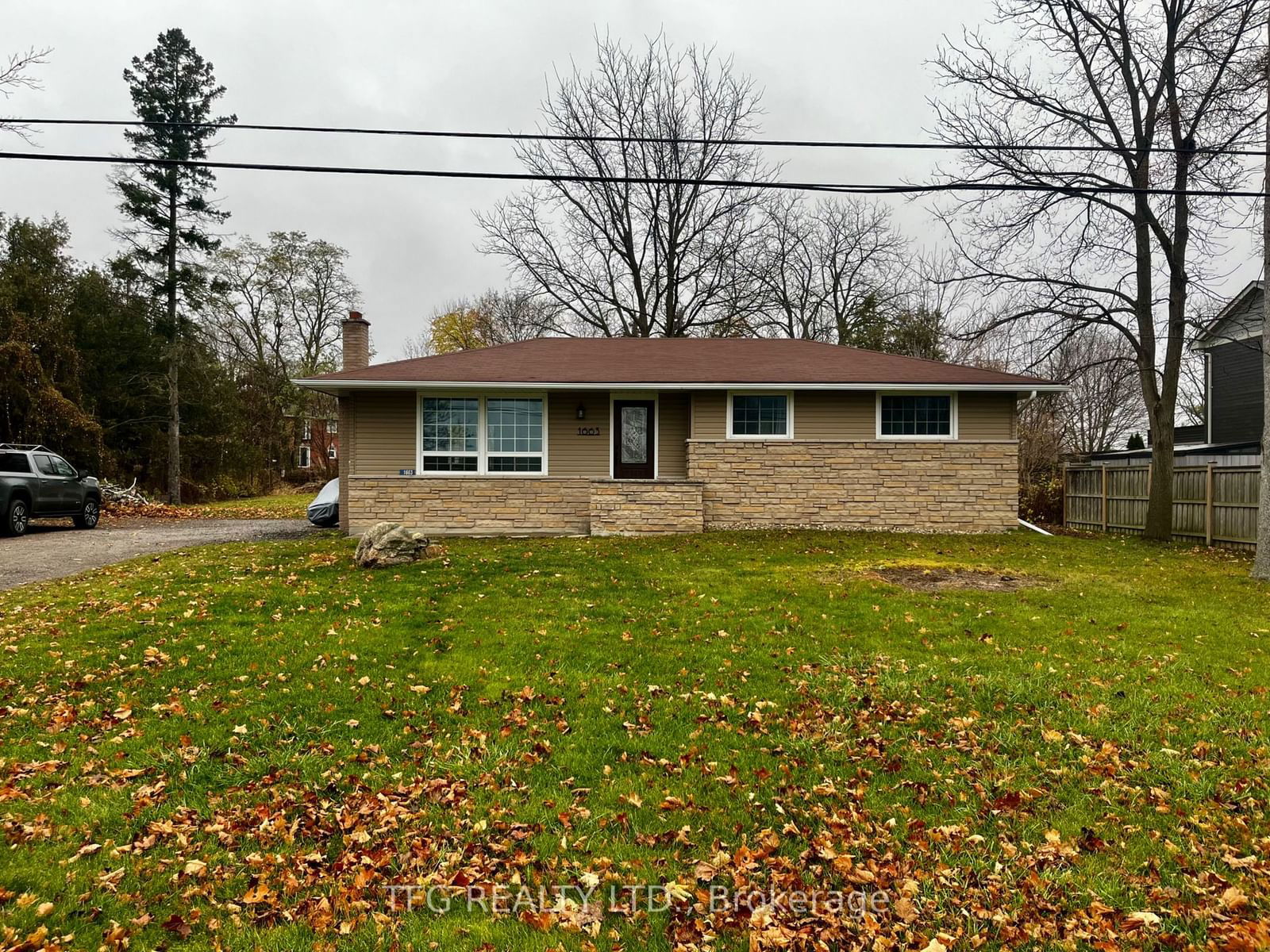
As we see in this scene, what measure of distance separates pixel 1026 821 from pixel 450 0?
12729mm

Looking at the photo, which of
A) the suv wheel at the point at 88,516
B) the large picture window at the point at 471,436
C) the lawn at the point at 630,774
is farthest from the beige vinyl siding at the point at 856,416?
the suv wheel at the point at 88,516

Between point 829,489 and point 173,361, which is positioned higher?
point 173,361

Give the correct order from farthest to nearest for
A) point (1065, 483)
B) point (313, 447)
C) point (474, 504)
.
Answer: point (313, 447), point (1065, 483), point (474, 504)

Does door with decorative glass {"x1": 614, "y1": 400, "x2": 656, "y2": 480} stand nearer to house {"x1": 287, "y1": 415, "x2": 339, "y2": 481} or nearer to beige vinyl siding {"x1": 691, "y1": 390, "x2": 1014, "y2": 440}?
beige vinyl siding {"x1": 691, "y1": 390, "x2": 1014, "y2": 440}

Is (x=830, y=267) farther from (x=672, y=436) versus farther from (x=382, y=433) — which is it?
(x=382, y=433)

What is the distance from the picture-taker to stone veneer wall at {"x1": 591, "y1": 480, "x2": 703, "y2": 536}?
1227cm

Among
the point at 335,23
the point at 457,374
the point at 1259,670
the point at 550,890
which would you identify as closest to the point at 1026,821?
the point at 550,890

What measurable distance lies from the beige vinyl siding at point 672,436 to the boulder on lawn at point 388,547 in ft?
18.3

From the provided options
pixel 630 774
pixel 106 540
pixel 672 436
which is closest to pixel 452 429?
pixel 672 436

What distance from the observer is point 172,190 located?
19.9 metres

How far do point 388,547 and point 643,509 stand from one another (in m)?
5.05

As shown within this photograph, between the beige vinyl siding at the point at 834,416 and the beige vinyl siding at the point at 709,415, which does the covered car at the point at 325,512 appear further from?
the beige vinyl siding at the point at 834,416

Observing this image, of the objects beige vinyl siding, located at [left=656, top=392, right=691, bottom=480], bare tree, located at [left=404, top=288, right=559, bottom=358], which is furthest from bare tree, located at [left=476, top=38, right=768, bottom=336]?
beige vinyl siding, located at [left=656, top=392, right=691, bottom=480]

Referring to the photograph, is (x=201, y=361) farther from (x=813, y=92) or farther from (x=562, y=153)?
(x=813, y=92)
